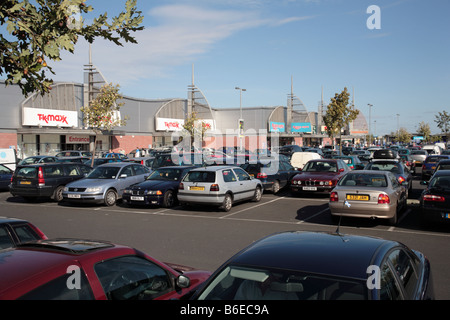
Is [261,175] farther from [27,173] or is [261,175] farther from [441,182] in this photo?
[27,173]

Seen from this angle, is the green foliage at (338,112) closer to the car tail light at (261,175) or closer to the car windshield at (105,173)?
the car tail light at (261,175)

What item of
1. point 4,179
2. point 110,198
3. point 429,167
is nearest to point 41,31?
point 110,198

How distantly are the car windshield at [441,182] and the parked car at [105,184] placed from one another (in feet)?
35.5

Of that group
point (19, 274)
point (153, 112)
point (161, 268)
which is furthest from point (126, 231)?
point (153, 112)

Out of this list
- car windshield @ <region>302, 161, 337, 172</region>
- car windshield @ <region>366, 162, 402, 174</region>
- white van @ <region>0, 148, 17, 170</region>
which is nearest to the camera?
car windshield @ <region>366, 162, 402, 174</region>

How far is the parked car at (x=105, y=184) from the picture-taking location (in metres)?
14.7

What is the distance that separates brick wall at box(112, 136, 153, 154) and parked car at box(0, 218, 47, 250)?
1735 inches

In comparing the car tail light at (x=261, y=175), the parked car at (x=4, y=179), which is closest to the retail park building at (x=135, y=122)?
the parked car at (x=4, y=179)

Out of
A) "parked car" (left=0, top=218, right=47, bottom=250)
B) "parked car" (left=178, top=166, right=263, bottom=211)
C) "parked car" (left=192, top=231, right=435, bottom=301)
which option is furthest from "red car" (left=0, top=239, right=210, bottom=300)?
"parked car" (left=178, top=166, right=263, bottom=211)

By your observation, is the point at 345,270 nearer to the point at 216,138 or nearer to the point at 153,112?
the point at 153,112

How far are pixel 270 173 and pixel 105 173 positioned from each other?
7.04m

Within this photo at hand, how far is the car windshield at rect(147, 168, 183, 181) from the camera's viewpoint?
1555cm

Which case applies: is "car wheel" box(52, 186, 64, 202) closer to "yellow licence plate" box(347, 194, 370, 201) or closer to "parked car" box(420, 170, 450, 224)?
"yellow licence plate" box(347, 194, 370, 201)
